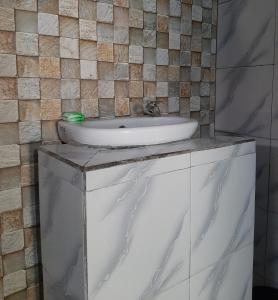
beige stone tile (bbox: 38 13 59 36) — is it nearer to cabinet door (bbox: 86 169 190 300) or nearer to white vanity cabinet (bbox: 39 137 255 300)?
white vanity cabinet (bbox: 39 137 255 300)

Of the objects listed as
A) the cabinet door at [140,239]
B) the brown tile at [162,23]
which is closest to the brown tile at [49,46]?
the brown tile at [162,23]

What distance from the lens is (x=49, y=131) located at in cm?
139

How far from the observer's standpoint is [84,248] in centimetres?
99

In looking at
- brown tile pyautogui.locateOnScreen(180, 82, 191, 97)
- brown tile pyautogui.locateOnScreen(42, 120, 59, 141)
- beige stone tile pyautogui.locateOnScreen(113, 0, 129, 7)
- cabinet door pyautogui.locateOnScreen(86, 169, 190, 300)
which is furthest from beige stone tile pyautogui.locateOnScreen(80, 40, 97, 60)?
cabinet door pyautogui.locateOnScreen(86, 169, 190, 300)

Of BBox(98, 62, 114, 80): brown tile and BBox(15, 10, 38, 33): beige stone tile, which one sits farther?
BBox(98, 62, 114, 80): brown tile

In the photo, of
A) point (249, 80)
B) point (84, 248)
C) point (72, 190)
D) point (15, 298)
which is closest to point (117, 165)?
point (72, 190)

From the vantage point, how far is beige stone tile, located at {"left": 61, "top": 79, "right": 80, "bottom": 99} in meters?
1.41

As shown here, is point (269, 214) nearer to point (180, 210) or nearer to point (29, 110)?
point (180, 210)

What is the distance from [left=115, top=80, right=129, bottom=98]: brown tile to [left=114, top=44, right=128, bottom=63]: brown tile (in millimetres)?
99

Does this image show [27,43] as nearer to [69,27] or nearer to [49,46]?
[49,46]

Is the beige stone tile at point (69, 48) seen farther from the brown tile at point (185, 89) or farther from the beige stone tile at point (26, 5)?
the brown tile at point (185, 89)

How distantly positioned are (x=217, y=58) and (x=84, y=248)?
1.40 metres

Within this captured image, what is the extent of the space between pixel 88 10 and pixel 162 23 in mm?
414

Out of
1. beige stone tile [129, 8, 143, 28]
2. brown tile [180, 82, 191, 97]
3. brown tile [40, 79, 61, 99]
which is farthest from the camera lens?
brown tile [180, 82, 191, 97]
